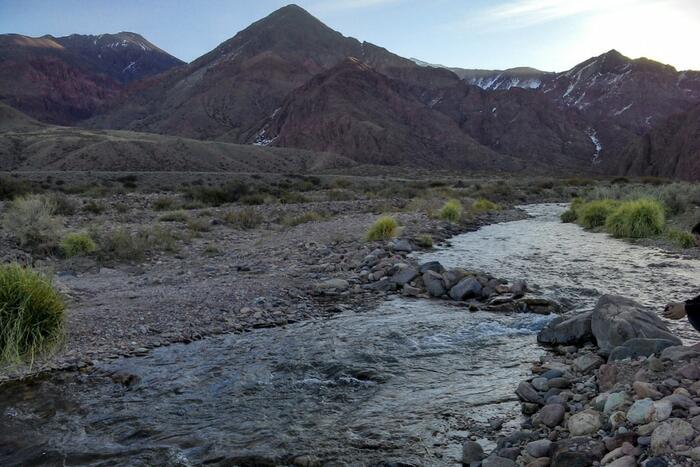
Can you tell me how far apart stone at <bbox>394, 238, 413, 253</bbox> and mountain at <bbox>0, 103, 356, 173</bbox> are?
58922 mm

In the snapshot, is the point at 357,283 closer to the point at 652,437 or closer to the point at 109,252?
the point at 109,252

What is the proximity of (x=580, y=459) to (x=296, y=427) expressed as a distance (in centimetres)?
289

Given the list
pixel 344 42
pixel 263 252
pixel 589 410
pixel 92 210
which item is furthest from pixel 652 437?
pixel 344 42

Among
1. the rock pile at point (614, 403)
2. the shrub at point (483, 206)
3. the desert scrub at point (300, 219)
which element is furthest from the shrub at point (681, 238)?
the desert scrub at point (300, 219)

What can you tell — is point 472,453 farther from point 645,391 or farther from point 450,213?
point 450,213

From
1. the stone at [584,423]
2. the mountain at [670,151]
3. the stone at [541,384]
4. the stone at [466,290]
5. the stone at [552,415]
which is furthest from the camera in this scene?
the mountain at [670,151]

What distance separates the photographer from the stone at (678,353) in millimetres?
5473

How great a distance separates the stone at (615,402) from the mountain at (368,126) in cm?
9600

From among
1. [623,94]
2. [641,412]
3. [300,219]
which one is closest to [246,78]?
[623,94]

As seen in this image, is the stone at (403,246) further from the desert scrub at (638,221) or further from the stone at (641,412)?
the stone at (641,412)

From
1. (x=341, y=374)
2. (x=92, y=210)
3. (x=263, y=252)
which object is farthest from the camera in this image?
(x=92, y=210)

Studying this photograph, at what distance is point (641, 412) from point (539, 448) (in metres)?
0.90

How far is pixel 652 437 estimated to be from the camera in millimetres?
4191

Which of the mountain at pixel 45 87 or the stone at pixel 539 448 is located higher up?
the mountain at pixel 45 87
